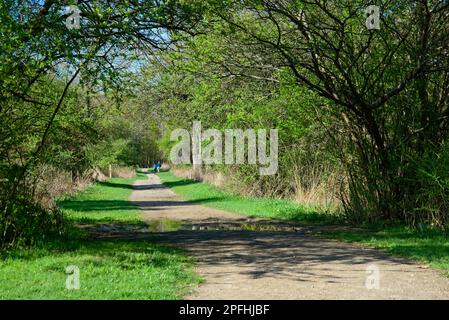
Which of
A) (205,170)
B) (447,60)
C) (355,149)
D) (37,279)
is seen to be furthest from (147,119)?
(37,279)

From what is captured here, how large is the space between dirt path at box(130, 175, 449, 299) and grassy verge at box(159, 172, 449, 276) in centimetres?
45

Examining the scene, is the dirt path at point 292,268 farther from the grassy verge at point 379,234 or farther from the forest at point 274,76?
the forest at point 274,76

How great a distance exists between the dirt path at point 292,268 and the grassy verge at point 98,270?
448 millimetres

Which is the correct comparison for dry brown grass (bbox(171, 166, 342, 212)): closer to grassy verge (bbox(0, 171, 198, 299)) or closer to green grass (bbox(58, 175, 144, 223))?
green grass (bbox(58, 175, 144, 223))

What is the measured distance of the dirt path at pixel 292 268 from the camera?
732 centimetres

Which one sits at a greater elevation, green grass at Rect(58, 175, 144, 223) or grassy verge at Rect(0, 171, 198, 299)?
grassy verge at Rect(0, 171, 198, 299)

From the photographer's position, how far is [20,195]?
11.7m

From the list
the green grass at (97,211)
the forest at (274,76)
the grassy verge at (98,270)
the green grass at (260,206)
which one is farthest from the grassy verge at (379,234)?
the grassy verge at (98,270)

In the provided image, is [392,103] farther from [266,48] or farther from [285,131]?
[285,131]

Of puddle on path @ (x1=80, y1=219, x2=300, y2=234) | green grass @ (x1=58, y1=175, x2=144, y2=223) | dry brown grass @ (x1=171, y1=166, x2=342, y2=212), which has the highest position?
dry brown grass @ (x1=171, y1=166, x2=342, y2=212)

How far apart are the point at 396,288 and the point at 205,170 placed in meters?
32.6

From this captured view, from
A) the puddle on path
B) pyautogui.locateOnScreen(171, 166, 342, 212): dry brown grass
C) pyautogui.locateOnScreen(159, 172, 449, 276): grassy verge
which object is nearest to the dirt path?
pyautogui.locateOnScreen(159, 172, 449, 276): grassy verge

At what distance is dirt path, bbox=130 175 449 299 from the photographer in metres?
7.32

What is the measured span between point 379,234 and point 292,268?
17.4 ft
